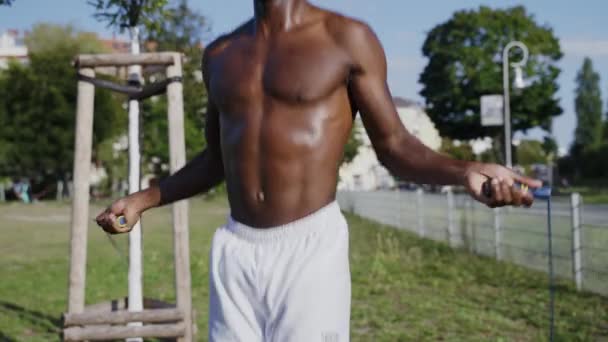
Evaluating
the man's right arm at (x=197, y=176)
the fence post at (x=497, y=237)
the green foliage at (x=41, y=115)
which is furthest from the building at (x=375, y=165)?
the man's right arm at (x=197, y=176)

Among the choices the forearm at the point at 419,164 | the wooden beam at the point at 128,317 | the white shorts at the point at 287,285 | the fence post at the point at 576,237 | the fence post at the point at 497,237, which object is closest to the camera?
the forearm at the point at 419,164

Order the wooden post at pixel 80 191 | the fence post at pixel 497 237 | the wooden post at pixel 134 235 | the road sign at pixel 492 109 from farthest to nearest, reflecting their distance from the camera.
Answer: the road sign at pixel 492 109 → the fence post at pixel 497 237 → the wooden post at pixel 134 235 → the wooden post at pixel 80 191

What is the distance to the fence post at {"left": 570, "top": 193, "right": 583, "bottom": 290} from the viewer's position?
31.8 ft

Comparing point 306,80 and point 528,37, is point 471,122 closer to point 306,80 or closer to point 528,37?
point 528,37

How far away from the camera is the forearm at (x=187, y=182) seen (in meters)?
2.59

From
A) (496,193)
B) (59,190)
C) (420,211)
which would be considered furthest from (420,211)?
(59,190)

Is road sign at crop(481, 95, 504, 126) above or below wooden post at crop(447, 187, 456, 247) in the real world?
above

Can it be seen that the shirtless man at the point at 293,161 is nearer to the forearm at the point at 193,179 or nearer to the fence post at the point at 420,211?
the forearm at the point at 193,179

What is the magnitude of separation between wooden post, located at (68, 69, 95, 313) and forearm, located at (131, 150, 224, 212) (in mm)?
3265

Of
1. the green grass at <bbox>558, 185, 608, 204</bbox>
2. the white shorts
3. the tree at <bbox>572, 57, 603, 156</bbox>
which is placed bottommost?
the white shorts

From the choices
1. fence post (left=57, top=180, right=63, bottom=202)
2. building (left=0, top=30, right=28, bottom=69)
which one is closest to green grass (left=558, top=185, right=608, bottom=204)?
fence post (left=57, top=180, right=63, bottom=202)

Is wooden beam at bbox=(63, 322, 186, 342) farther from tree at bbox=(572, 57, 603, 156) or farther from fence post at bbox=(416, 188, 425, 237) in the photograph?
tree at bbox=(572, 57, 603, 156)

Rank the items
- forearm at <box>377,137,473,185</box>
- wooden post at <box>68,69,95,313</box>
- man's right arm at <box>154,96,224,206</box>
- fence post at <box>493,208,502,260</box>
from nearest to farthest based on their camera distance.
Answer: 1. forearm at <box>377,137,473,185</box>
2. man's right arm at <box>154,96,224,206</box>
3. wooden post at <box>68,69,95,313</box>
4. fence post at <box>493,208,502,260</box>

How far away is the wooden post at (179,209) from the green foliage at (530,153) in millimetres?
71863
